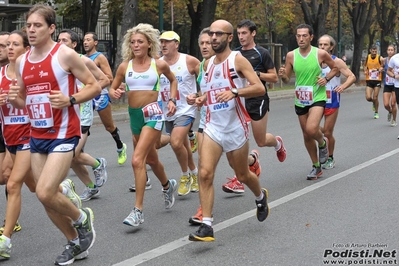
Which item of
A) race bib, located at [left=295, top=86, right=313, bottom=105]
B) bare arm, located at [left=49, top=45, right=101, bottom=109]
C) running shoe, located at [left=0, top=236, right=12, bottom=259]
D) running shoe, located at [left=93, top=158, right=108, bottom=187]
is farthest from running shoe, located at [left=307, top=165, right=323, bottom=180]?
running shoe, located at [left=0, top=236, right=12, bottom=259]

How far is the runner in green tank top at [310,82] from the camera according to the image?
9.88m

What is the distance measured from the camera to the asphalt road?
A: 6.07m

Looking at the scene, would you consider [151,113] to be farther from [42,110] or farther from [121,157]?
[121,157]

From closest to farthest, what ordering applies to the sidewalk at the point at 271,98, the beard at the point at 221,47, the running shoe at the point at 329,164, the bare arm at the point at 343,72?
the beard at the point at 221,47 < the bare arm at the point at 343,72 < the running shoe at the point at 329,164 < the sidewalk at the point at 271,98

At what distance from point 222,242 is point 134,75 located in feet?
7.27

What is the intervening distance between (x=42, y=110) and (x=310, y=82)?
5.08m

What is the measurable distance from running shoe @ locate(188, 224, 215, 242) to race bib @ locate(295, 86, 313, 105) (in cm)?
422

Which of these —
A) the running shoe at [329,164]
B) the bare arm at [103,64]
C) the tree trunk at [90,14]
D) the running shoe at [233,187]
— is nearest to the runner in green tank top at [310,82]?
the running shoe at [329,164]

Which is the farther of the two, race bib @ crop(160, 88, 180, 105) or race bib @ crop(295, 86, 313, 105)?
race bib @ crop(295, 86, 313, 105)

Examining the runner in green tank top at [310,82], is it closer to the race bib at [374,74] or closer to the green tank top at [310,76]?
the green tank top at [310,76]

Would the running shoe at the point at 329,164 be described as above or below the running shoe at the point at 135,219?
below

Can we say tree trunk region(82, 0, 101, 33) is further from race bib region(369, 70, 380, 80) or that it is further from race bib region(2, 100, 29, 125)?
race bib region(2, 100, 29, 125)

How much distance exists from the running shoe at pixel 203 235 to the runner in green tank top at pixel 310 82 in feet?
13.0

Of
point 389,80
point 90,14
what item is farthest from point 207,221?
point 90,14
